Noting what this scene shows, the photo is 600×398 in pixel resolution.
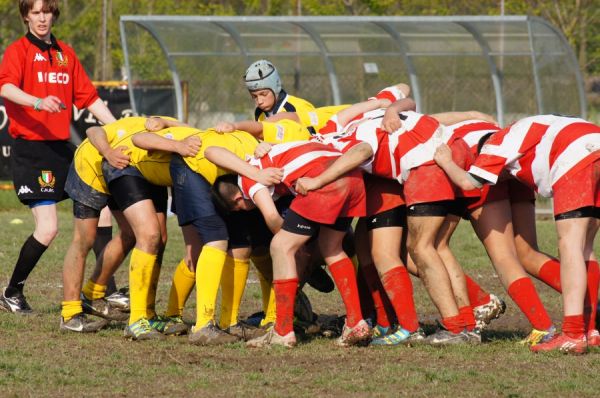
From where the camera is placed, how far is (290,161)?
22.9 ft

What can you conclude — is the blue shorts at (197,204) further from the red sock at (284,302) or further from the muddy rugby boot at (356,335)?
the muddy rugby boot at (356,335)

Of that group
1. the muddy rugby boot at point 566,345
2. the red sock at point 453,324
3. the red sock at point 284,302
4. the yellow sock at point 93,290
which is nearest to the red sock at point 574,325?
the muddy rugby boot at point 566,345

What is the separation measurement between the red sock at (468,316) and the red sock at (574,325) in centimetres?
70

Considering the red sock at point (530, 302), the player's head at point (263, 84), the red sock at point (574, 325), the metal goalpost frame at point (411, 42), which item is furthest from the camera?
the metal goalpost frame at point (411, 42)

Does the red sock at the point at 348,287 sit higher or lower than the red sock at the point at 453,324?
higher

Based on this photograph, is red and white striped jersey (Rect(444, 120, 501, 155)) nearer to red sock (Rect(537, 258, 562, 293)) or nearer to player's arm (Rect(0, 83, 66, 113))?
red sock (Rect(537, 258, 562, 293))

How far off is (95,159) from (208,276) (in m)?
1.18

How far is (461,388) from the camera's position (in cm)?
586

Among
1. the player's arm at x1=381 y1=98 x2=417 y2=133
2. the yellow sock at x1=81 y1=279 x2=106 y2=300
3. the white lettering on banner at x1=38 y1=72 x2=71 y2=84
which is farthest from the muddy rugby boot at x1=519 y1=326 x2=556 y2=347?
the white lettering on banner at x1=38 y1=72 x2=71 y2=84

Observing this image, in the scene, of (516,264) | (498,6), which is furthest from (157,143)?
(498,6)

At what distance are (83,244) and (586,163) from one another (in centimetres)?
330

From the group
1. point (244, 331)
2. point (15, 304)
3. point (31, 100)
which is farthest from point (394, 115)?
point (15, 304)

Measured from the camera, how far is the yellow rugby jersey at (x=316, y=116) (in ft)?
25.8

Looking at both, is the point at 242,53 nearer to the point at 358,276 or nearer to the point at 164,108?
the point at 164,108
